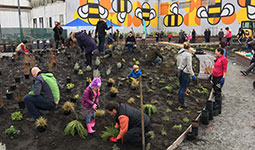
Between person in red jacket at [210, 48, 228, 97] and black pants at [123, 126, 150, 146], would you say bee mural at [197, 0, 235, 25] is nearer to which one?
person in red jacket at [210, 48, 228, 97]

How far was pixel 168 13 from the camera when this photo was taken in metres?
32.0

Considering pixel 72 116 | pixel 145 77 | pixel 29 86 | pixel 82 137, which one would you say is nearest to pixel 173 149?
pixel 82 137

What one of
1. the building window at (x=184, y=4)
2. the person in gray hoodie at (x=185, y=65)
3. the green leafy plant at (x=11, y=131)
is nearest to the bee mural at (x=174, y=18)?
the building window at (x=184, y=4)

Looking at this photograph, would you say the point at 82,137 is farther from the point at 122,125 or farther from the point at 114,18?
the point at 114,18

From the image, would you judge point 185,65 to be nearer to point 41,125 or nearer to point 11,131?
point 41,125

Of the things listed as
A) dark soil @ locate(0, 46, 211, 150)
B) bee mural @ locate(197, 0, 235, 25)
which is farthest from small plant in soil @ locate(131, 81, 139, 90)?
bee mural @ locate(197, 0, 235, 25)

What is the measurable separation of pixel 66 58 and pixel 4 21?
67.0 ft

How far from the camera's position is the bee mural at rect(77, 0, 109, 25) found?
24250mm

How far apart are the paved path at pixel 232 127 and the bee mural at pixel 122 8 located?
72.0 ft

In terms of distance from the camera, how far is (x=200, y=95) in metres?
7.46

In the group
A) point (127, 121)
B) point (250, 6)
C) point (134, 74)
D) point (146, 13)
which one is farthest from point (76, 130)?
point (146, 13)

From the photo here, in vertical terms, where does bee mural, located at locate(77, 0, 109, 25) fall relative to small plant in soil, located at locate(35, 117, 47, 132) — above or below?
above

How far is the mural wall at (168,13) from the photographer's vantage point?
976 inches

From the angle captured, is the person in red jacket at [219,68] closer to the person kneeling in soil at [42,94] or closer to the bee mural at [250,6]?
the person kneeling in soil at [42,94]
